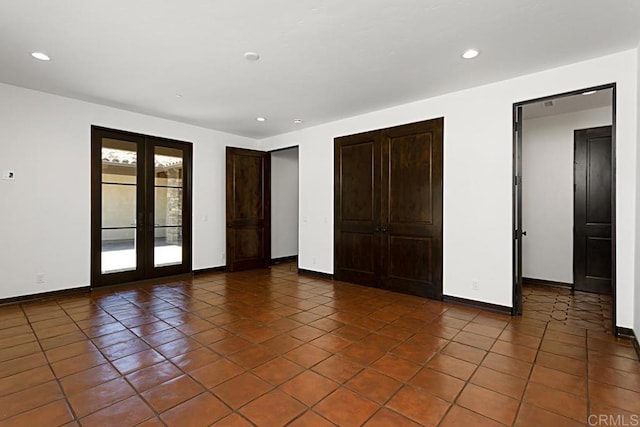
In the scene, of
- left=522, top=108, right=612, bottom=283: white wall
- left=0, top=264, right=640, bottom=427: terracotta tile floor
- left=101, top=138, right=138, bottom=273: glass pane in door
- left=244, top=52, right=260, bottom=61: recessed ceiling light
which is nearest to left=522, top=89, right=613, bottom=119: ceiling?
left=522, top=108, right=612, bottom=283: white wall

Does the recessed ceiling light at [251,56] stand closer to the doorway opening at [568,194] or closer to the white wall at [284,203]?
the doorway opening at [568,194]

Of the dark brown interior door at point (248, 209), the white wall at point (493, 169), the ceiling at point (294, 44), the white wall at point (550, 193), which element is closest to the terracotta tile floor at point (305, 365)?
the white wall at point (493, 169)

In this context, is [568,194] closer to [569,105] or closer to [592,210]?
[592,210]

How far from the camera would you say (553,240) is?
17.1ft

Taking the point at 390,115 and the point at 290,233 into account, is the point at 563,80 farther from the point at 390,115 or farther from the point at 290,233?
the point at 290,233

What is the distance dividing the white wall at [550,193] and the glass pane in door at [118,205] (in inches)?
265

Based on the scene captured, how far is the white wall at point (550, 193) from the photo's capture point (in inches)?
199

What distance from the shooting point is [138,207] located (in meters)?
5.26

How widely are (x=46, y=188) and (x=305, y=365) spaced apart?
4.38 meters

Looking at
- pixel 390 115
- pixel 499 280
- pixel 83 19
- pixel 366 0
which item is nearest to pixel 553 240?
pixel 499 280

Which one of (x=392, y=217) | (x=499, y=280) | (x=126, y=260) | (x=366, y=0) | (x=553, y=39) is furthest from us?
(x=126, y=260)

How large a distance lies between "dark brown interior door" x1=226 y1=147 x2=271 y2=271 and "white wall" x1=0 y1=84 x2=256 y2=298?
1972 mm

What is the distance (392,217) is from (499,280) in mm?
1660

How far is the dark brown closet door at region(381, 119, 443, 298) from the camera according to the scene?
4375 mm
